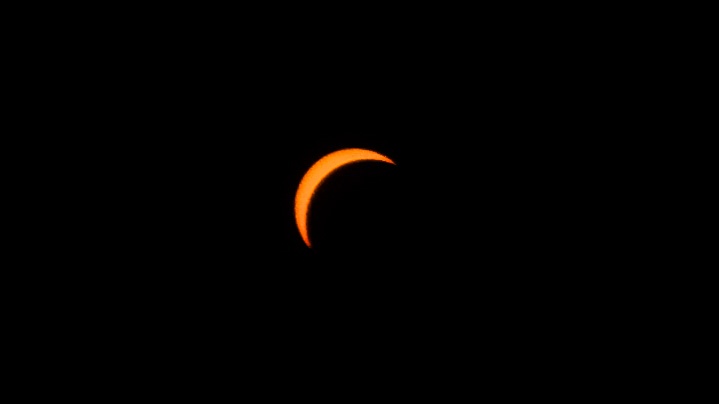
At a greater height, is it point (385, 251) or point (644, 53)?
point (644, 53)

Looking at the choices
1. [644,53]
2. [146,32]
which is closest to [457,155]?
[644,53]

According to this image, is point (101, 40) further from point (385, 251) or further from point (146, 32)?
point (385, 251)

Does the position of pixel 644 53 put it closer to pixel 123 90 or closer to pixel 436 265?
pixel 436 265

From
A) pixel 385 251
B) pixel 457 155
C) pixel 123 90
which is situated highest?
pixel 123 90

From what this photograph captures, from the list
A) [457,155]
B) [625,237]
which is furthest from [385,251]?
[625,237]

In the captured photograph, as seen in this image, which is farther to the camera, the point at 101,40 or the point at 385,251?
the point at 101,40

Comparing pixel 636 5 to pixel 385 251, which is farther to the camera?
pixel 636 5
